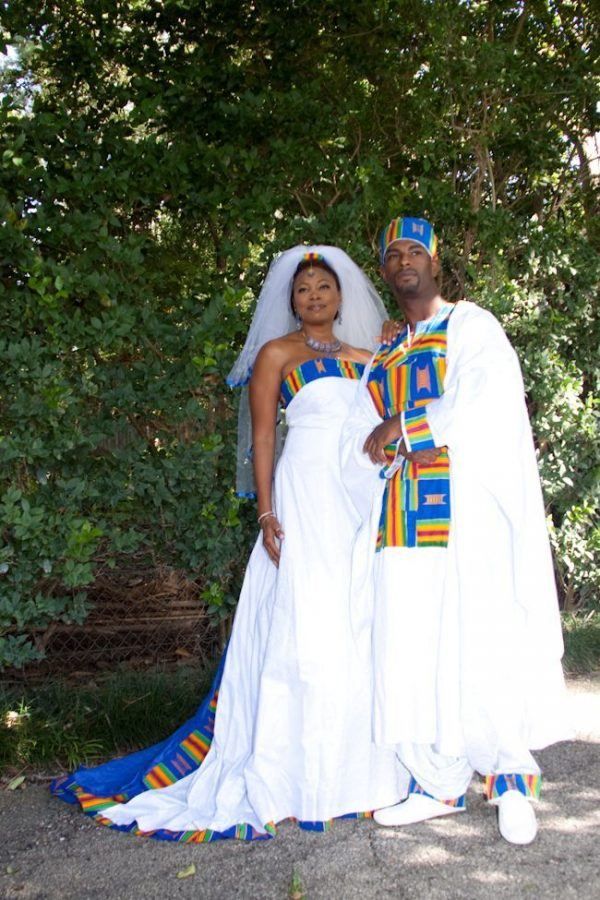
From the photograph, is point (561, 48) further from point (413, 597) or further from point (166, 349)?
point (413, 597)

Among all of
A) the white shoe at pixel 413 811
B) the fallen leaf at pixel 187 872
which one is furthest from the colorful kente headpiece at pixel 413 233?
the fallen leaf at pixel 187 872

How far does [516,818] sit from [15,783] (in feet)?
6.68

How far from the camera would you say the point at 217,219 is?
14.6 feet

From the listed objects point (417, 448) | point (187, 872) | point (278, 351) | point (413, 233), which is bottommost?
point (187, 872)

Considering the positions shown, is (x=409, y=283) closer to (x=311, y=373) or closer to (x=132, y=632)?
(x=311, y=373)

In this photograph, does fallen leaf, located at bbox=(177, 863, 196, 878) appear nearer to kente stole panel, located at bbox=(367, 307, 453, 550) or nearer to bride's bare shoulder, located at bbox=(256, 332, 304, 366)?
kente stole panel, located at bbox=(367, 307, 453, 550)

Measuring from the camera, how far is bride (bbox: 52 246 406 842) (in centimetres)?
319

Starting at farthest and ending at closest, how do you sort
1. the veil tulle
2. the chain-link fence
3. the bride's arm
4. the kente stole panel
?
the chain-link fence, the veil tulle, the bride's arm, the kente stole panel

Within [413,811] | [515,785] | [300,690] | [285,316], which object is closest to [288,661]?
[300,690]

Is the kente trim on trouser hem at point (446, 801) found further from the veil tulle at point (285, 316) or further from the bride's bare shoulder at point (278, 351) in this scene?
the bride's bare shoulder at point (278, 351)

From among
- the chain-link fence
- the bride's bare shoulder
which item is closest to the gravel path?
the chain-link fence

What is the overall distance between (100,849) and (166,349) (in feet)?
7.14

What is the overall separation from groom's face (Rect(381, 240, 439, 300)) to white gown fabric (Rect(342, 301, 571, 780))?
231mm

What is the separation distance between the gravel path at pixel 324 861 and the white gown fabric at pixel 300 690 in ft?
0.43
